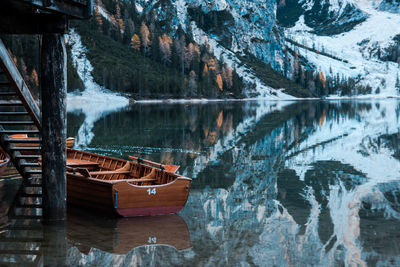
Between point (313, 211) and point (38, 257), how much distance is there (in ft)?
30.1

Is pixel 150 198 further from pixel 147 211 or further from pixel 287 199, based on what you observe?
pixel 287 199

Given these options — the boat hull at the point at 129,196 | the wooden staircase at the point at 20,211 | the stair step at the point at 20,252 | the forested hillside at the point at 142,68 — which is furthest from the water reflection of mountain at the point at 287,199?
the forested hillside at the point at 142,68

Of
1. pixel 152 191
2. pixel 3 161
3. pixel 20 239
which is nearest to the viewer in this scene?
pixel 20 239

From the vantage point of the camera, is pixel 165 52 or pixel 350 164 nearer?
pixel 350 164

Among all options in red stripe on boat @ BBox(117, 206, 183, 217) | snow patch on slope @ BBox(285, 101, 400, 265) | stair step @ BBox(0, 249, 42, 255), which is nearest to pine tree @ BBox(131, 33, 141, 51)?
snow patch on slope @ BBox(285, 101, 400, 265)

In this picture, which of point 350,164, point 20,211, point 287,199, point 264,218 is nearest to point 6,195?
point 20,211

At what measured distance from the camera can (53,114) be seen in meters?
13.3

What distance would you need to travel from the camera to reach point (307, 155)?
30594 millimetres

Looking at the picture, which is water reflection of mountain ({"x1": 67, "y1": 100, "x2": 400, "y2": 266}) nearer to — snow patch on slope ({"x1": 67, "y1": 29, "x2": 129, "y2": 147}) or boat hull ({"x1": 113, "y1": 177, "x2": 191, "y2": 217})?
boat hull ({"x1": 113, "y1": 177, "x2": 191, "y2": 217})

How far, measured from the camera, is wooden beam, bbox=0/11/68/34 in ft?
42.7

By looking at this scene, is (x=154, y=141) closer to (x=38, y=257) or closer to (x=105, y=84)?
(x=38, y=257)

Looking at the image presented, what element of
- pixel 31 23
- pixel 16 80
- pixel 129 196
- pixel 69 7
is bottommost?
pixel 129 196

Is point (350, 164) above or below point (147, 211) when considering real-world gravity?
below

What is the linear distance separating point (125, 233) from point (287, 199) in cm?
716
